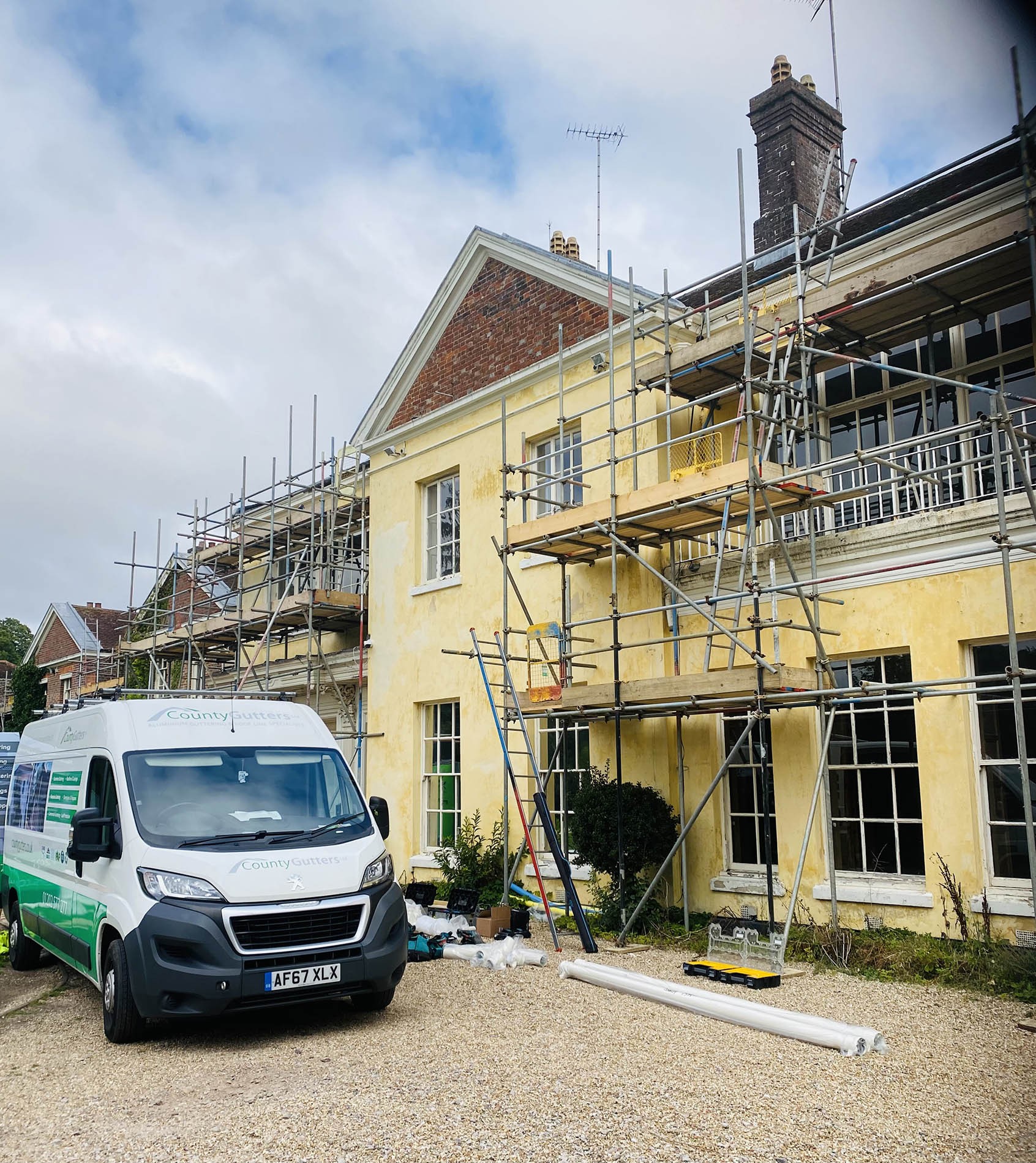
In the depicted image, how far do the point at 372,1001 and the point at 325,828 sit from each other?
1230mm

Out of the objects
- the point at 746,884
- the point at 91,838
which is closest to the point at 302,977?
the point at 91,838

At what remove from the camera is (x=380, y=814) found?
8117 millimetres

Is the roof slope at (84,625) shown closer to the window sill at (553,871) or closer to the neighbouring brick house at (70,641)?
the neighbouring brick house at (70,641)

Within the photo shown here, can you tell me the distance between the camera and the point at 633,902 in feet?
35.2

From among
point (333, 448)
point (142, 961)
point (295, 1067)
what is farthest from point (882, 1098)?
point (333, 448)

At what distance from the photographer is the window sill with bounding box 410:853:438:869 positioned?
14.0 meters

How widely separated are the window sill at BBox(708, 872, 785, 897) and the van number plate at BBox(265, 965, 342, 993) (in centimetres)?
504

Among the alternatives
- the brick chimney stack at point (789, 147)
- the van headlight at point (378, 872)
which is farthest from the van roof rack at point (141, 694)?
the brick chimney stack at point (789, 147)

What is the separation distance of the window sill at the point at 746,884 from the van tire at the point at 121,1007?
19.4 feet

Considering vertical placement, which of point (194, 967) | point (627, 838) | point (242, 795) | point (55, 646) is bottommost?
point (194, 967)

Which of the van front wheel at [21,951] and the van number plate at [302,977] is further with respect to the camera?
the van front wheel at [21,951]

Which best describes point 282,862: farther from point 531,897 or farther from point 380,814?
point 531,897

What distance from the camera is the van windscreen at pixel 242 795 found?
708 cm

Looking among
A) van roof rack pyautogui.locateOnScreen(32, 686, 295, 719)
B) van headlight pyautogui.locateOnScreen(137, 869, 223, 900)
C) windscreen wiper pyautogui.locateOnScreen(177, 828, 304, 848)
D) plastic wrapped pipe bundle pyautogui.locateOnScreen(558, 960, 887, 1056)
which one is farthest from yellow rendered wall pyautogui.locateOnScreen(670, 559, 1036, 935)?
van headlight pyautogui.locateOnScreen(137, 869, 223, 900)
